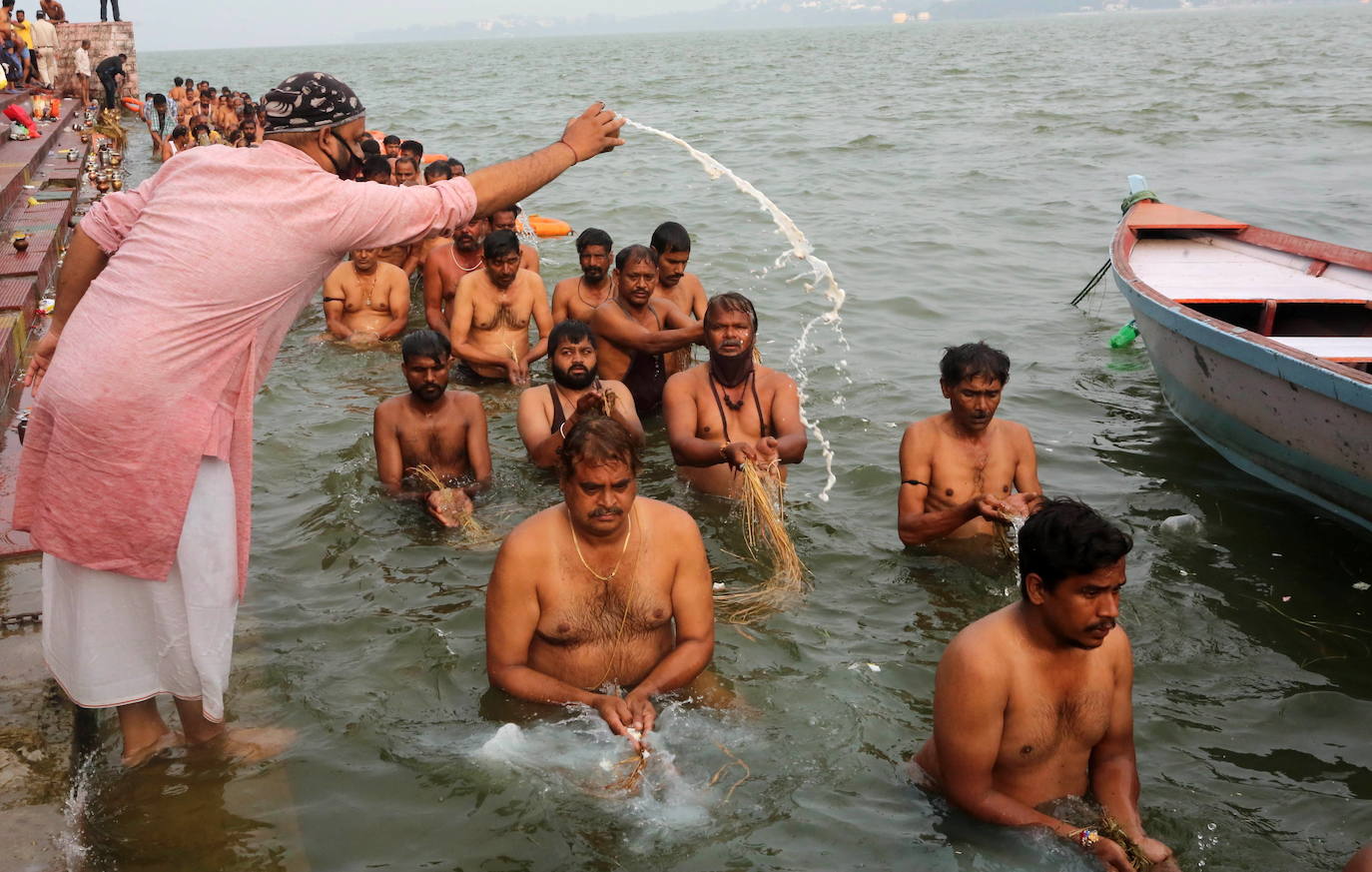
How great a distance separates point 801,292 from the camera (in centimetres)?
1410

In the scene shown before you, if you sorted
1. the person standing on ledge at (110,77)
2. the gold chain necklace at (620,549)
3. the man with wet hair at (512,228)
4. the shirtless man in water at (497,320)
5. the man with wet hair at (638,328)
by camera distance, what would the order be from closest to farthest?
the gold chain necklace at (620,549)
the man with wet hair at (638,328)
the shirtless man in water at (497,320)
the man with wet hair at (512,228)
the person standing on ledge at (110,77)

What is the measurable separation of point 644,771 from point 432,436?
328 centimetres

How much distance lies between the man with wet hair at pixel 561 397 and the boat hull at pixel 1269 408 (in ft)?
11.9

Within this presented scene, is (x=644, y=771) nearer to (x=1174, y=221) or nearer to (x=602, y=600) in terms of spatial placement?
(x=602, y=600)

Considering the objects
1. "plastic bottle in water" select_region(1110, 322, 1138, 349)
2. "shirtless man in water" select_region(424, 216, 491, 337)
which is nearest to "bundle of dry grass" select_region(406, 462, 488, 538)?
"shirtless man in water" select_region(424, 216, 491, 337)

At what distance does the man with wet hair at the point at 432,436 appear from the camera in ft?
21.9

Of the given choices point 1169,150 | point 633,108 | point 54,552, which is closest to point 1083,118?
point 1169,150

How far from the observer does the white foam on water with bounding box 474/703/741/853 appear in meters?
4.04

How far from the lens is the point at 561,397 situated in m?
6.94

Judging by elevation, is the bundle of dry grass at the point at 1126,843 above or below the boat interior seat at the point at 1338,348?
below

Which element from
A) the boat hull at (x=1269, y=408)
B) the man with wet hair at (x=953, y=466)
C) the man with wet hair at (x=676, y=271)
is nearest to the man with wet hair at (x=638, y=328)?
the man with wet hair at (x=676, y=271)

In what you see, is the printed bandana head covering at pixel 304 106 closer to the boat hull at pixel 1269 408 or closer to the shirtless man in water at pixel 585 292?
the boat hull at pixel 1269 408

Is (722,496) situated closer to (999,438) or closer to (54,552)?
(999,438)

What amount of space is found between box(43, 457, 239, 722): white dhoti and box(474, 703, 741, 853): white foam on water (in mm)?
1145
